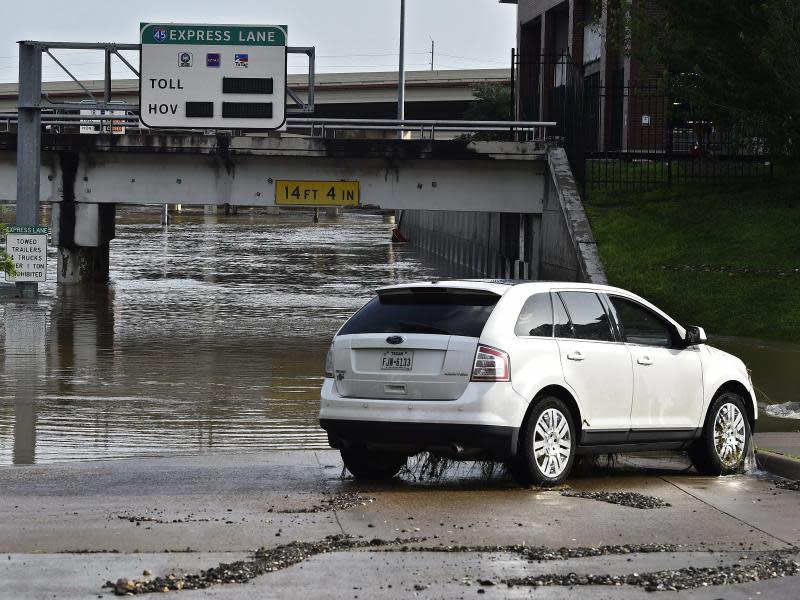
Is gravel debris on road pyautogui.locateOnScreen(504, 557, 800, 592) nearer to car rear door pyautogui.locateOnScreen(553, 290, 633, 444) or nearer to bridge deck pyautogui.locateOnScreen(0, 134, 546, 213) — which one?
car rear door pyautogui.locateOnScreen(553, 290, 633, 444)

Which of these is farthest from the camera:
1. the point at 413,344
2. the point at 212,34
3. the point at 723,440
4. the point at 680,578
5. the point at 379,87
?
the point at 379,87

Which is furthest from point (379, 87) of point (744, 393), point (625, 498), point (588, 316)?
point (625, 498)

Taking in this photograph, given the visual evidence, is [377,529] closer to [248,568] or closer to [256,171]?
[248,568]

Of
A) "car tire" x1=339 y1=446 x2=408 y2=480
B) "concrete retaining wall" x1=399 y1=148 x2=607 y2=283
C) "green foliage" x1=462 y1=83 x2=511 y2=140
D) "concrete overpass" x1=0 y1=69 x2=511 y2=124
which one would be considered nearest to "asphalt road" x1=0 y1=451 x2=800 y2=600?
"car tire" x1=339 y1=446 x2=408 y2=480

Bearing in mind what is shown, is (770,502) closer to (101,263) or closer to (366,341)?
(366,341)

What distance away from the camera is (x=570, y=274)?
96.8ft

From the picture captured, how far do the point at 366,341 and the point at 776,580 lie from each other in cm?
376

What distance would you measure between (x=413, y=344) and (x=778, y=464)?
3319 millimetres

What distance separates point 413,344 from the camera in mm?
9930

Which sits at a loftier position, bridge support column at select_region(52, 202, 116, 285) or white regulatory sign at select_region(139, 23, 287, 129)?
white regulatory sign at select_region(139, 23, 287, 129)

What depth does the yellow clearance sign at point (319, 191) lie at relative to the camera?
3328 cm

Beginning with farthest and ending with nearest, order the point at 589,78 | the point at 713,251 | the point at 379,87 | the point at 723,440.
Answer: the point at 379,87 < the point at 589,78 < the point at 713,251 < the point at 723,440

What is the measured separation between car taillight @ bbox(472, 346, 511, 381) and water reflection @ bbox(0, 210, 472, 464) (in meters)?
3.17

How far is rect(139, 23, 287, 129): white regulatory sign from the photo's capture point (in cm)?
2994
